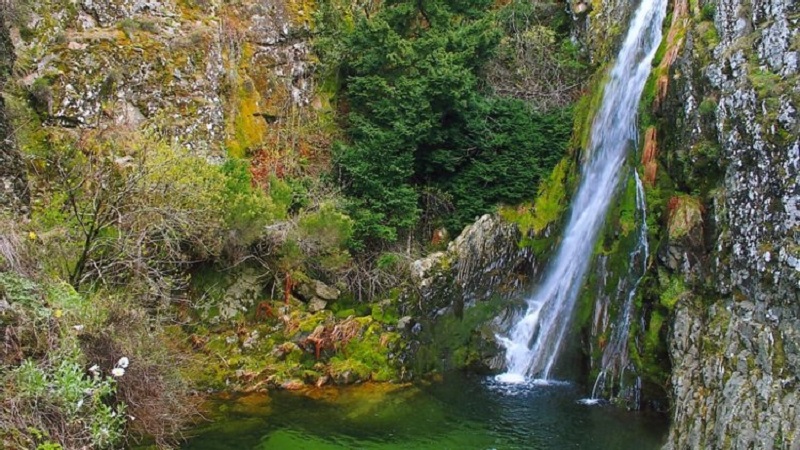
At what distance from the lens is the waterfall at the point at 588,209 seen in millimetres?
13969

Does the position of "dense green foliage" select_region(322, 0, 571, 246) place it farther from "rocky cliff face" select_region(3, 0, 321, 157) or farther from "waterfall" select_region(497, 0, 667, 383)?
"rocky cliff face" select_region(3, 0, 321, 157)

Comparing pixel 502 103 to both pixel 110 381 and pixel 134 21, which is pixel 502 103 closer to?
pixel 134 21

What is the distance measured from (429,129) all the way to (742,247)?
8.72 metres

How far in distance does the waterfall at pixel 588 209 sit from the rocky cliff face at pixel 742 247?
3061 mm

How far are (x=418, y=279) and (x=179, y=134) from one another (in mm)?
7049

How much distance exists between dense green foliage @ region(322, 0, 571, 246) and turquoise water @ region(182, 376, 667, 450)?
14.5 feet

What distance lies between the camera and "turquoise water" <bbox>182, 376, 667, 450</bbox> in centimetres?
1024

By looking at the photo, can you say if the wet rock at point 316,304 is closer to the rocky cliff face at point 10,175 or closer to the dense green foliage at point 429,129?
the dense green foliage at point 429,129

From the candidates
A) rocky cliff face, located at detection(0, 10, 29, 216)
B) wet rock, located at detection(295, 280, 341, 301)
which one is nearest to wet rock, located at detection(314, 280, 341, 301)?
wet rock, located at detection(295, 280, 341, 301)

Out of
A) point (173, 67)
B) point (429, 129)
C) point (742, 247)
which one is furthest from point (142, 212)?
point (742, 247)

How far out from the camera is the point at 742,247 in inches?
354

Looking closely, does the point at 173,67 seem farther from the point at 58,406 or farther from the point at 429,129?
the point at 58,406

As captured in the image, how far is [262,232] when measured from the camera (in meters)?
13.6

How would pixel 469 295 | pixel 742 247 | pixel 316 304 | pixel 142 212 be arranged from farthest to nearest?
1. pixel 469 295
2. pixel 316 304
3. pixel 142 212
4. pixel 742 247
